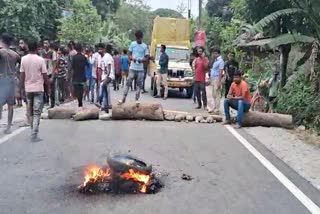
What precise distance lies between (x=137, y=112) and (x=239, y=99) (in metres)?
2.52

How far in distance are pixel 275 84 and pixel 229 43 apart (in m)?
16.6

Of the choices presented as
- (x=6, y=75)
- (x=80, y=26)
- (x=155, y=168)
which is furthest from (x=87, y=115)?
(x=80, y=26)

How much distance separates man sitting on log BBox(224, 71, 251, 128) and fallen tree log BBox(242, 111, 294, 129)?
0.60 feet

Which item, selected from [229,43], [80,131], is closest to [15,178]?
[80,131]

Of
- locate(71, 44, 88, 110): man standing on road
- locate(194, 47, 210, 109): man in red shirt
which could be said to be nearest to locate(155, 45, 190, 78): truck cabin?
locate(194, 47, 210, 109): man in red shirt

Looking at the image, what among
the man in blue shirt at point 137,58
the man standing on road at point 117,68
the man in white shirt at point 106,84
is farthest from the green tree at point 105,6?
the man in blue shirt at point 137,58

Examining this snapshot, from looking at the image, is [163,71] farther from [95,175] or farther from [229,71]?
[95,175]

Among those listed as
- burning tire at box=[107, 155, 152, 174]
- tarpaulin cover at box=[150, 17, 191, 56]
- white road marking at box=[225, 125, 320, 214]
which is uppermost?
tarpaulin cover at box=[150, 17, 191, 56]

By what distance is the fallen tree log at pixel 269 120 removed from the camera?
504 inches

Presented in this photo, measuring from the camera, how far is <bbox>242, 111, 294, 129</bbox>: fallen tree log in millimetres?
12812

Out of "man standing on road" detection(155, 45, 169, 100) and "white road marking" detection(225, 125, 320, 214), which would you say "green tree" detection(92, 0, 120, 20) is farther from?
"white road marking" detection(225, 125, 320, 214)

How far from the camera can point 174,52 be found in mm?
24344

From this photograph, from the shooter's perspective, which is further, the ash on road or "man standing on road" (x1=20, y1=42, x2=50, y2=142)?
"man standing on road" (x1=20, y1=42, x2=50, y2=142)

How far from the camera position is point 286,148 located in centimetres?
1031
